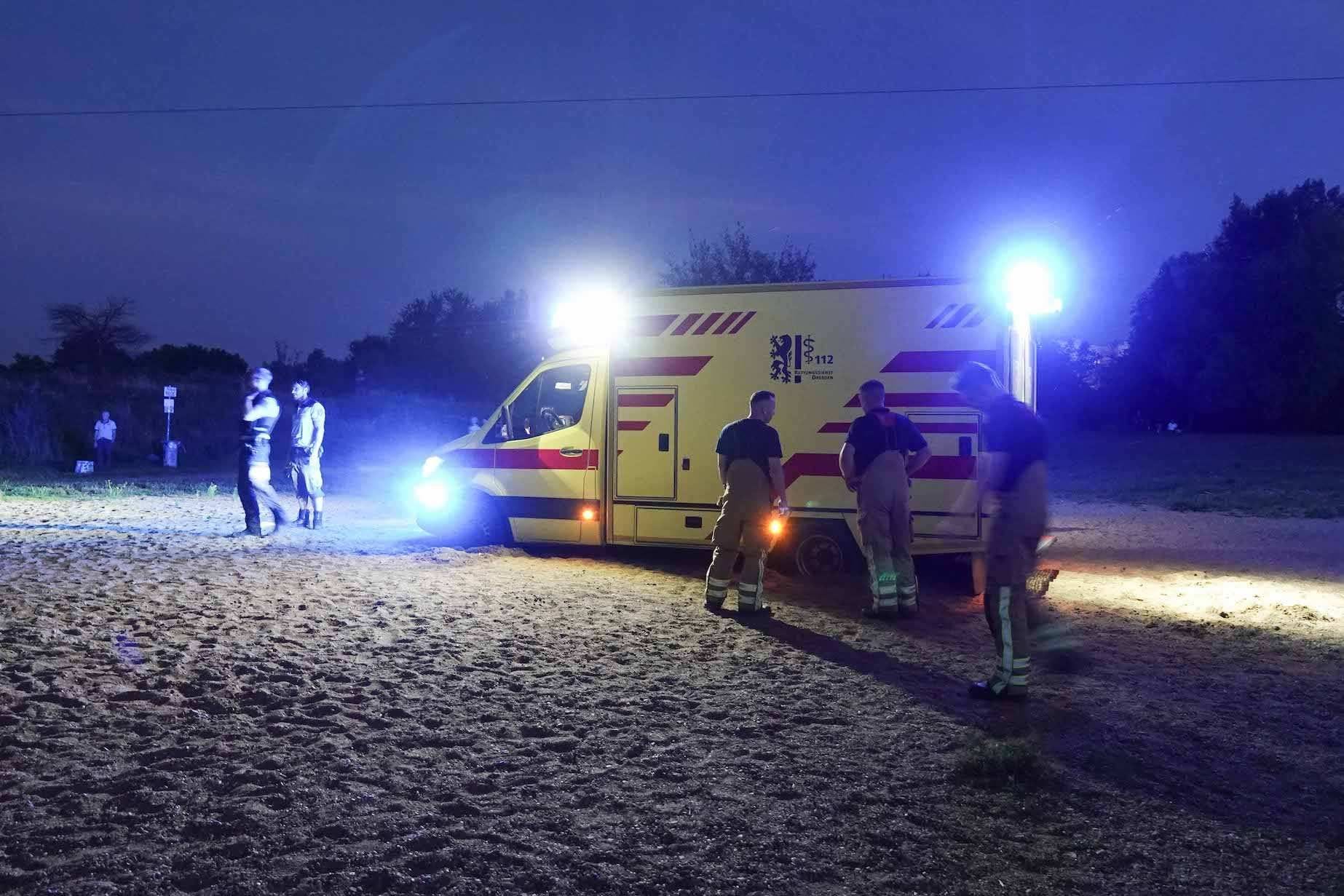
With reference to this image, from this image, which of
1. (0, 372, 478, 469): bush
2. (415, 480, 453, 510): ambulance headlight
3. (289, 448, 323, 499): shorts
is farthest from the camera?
(0, 372, 478, 469): bush

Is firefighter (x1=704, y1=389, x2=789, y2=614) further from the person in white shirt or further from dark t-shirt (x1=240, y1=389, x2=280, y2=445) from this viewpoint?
the person in white shirt

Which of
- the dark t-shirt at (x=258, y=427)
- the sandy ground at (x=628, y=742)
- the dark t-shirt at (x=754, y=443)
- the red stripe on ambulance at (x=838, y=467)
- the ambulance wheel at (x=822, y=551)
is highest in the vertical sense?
the dark t-shirt at (x=258, y=427)

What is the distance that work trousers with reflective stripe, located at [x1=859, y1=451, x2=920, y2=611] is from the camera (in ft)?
27.8

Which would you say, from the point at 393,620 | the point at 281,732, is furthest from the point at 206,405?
the point at 281,732

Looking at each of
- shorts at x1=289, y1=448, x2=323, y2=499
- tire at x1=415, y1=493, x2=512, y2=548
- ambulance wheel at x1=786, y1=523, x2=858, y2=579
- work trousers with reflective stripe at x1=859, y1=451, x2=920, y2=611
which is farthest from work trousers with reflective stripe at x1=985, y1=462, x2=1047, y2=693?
shorts at x1=289, y1=448, x2=323, y2=499

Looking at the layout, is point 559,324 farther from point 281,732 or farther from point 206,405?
point 206,405

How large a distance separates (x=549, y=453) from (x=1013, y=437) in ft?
20.9

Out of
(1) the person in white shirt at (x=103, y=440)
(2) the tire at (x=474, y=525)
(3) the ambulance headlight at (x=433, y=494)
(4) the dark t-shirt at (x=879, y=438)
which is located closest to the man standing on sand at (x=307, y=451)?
(3) the ambulance headlight at (x=433, y=494)

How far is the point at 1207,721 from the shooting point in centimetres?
571

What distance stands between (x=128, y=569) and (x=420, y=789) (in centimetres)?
705

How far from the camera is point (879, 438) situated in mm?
8445

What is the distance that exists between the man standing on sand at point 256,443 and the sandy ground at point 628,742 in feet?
8.82

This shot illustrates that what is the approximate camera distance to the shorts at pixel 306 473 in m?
13.4

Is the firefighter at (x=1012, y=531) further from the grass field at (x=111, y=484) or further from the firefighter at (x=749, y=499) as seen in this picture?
the grass field at (x=111, y=484)
